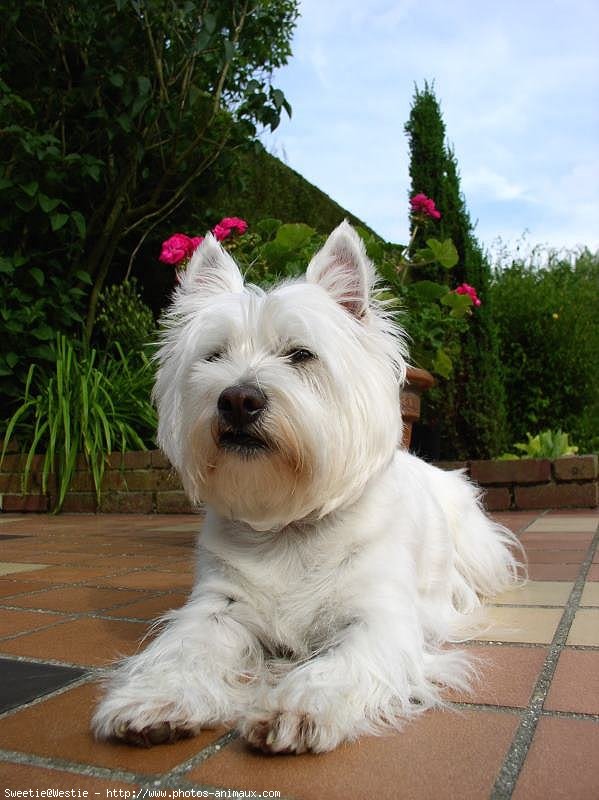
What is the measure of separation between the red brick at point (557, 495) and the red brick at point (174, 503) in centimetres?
258

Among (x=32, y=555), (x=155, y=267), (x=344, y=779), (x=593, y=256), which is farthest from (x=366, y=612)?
(x=593, y=256)

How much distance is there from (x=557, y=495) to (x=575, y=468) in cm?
25

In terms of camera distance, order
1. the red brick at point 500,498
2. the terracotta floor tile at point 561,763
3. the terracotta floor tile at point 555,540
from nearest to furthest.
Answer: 1. the terracotta floor tile at point 561,763
2. the terracotta floor tile at point 555,540
3. the red brick at point 500,498

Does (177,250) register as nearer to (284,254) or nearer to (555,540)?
(284,254)

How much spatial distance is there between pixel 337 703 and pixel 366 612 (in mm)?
339

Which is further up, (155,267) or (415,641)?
(155,267)

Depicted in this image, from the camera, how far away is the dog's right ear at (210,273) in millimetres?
2090

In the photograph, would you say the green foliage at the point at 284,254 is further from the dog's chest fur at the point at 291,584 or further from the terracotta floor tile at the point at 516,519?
the dog's chest fur at the point at 291,584

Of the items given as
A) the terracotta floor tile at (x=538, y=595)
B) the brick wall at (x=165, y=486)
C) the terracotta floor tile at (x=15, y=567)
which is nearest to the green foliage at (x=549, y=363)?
the brick wall at (x=165, y=486)

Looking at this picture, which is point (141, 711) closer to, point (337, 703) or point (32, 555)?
point (337, 703)

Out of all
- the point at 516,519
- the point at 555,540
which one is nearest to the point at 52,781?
the point at 555,540

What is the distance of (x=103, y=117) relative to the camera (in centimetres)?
600

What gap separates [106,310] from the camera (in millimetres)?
6586

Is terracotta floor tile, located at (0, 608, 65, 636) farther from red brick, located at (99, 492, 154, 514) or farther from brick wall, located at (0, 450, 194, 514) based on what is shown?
red brick, located at (99, 492, 154, 514)
